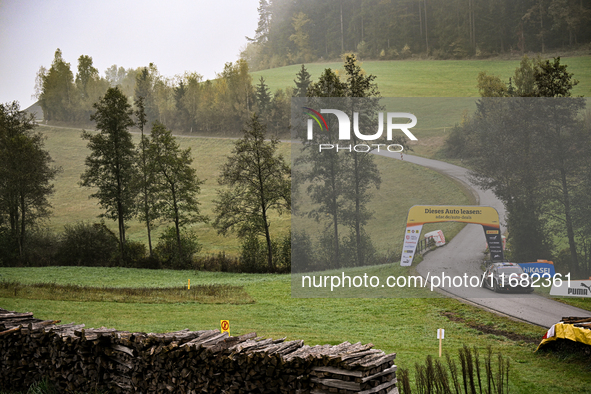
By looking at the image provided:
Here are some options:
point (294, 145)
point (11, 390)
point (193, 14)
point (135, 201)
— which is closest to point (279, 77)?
point (193, 14)

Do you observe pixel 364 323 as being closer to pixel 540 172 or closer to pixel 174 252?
pixel 540 172

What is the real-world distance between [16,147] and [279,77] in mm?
47130

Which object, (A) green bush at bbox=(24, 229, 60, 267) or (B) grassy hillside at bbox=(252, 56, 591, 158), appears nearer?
(A) green bush at bbox=(24, 229, 60, 267)

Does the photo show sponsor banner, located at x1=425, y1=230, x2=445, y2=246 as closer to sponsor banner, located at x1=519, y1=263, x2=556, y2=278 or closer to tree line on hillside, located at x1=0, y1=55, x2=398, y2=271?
sponsor banner, located at x1=519, y1=263, x2=556, y2=278

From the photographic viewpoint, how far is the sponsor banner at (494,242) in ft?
46.2

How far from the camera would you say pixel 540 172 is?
46.1 ft

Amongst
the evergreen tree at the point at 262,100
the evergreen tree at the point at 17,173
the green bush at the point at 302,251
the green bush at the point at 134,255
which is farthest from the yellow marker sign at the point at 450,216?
the evergreen tree at the point at 262,100

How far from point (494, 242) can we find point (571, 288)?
252cm

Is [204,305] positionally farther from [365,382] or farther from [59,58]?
[59,58]

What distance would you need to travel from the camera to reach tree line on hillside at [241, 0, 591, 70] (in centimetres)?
4974

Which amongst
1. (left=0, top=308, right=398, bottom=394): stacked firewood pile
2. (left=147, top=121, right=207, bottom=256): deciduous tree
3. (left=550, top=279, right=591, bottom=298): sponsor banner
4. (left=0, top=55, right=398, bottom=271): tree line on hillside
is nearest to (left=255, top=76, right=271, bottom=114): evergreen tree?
(left=0, top=55, right=398, bottom=271): tree line on hillside

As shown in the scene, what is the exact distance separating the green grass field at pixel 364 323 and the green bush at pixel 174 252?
32.2ft

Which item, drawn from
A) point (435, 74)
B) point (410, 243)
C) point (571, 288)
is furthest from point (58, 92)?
point (571, 288)

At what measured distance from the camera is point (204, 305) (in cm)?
1623
